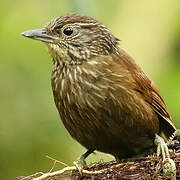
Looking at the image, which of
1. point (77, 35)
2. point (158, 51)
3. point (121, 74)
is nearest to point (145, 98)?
point (121, 74)

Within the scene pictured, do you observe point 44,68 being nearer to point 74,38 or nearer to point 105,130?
point 74,38

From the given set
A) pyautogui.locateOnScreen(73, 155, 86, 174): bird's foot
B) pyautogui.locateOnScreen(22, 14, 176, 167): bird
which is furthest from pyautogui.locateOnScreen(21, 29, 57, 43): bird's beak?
pyautogui.locateOnScreen(73, 155, 86, 174): bird's foot

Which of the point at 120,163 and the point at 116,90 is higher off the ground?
the point at 116,90

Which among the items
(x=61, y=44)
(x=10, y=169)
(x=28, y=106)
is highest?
(x=61, y=44)

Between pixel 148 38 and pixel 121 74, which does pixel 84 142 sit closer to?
pixel 121 74

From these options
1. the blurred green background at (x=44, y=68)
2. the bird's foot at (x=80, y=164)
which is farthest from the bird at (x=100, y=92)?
the blurred green background at (x=44, y=68)

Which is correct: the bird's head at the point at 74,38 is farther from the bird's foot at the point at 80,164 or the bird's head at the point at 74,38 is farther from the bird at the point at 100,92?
the bird's foot at the point at 80,164

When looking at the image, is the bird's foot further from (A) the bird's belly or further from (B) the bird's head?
(B) the bird's head
